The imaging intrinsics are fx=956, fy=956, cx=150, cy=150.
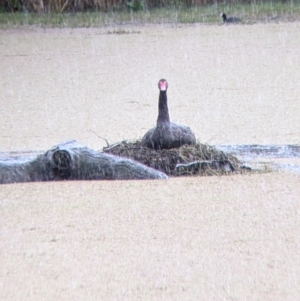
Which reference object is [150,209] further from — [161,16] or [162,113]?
[161,16]

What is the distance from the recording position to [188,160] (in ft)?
17.9

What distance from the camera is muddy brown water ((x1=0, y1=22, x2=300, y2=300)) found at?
3674 millimetres

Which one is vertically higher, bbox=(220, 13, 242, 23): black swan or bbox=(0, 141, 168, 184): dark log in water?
bbox=(0, 141, 168, 184): dark log in water

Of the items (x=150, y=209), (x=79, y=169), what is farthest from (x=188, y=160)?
(x=150, y=209)

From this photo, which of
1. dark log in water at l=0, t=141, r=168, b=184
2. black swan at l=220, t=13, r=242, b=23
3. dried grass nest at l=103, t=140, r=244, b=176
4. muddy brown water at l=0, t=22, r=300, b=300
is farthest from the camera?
black swan at l=220, t=13, r=242, b=23

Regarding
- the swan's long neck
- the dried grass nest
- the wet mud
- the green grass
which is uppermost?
the swan's long neck

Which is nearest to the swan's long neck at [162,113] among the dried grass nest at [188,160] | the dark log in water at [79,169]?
the dried grass nest at [188,160]

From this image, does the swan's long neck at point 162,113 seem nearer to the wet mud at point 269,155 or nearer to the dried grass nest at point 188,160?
the dried grass nest at point 188,160

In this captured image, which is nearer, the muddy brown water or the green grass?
the muddy brown water

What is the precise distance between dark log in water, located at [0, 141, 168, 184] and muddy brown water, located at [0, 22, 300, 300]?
104mm

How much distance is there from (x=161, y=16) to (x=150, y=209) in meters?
10.7

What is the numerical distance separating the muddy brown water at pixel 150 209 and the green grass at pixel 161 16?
4.79 metres

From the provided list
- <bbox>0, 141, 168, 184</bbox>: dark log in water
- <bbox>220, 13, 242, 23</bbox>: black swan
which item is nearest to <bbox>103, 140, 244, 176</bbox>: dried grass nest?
<bbox>0, 141, 168, 184</bbox>: dark log in water

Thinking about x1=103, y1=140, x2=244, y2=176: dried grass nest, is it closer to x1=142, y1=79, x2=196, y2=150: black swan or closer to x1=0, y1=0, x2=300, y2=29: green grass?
x1=142, y1=79, x2=196, y2=150: black swan
